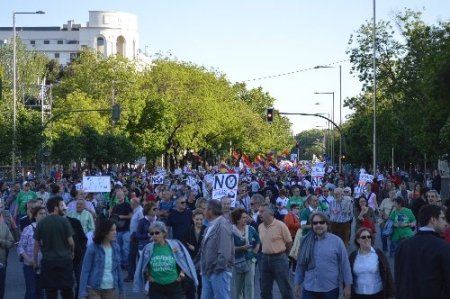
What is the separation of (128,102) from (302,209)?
59441 mm

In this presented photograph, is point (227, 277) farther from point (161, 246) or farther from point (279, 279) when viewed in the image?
point (279, 279)

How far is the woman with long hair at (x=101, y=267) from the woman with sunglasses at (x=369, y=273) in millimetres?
2587

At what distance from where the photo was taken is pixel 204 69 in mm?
96125

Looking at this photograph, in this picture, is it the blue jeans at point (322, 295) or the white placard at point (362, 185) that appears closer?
the blue jeans at point (322, 295)

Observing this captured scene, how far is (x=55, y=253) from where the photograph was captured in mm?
13328

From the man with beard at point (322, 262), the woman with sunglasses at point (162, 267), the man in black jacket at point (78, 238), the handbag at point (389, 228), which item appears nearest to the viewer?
the man with beard at point (322, 262)

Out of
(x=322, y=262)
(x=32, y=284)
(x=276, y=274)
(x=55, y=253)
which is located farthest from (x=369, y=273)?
(x=32, y=284)

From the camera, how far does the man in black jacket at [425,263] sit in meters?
8.53

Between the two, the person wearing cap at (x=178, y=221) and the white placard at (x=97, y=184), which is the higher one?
the white placard at (x=97, y=184)

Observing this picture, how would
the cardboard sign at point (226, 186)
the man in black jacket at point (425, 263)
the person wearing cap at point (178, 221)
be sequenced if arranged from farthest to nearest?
the cardboard sign at point (226, 186) → the person wearing cap at point (178, 221) → the man in black jacket at point (425, 263)

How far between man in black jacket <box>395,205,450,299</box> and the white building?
12486 centimetres

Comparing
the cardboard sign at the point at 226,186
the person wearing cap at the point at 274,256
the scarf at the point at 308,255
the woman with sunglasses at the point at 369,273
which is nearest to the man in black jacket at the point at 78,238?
the person wearing cap at the point at 274,256

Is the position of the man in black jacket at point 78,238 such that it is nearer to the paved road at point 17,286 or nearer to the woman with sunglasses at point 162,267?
the paved road at point 17,286

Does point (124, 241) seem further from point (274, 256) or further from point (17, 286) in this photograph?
point (274, 256)
